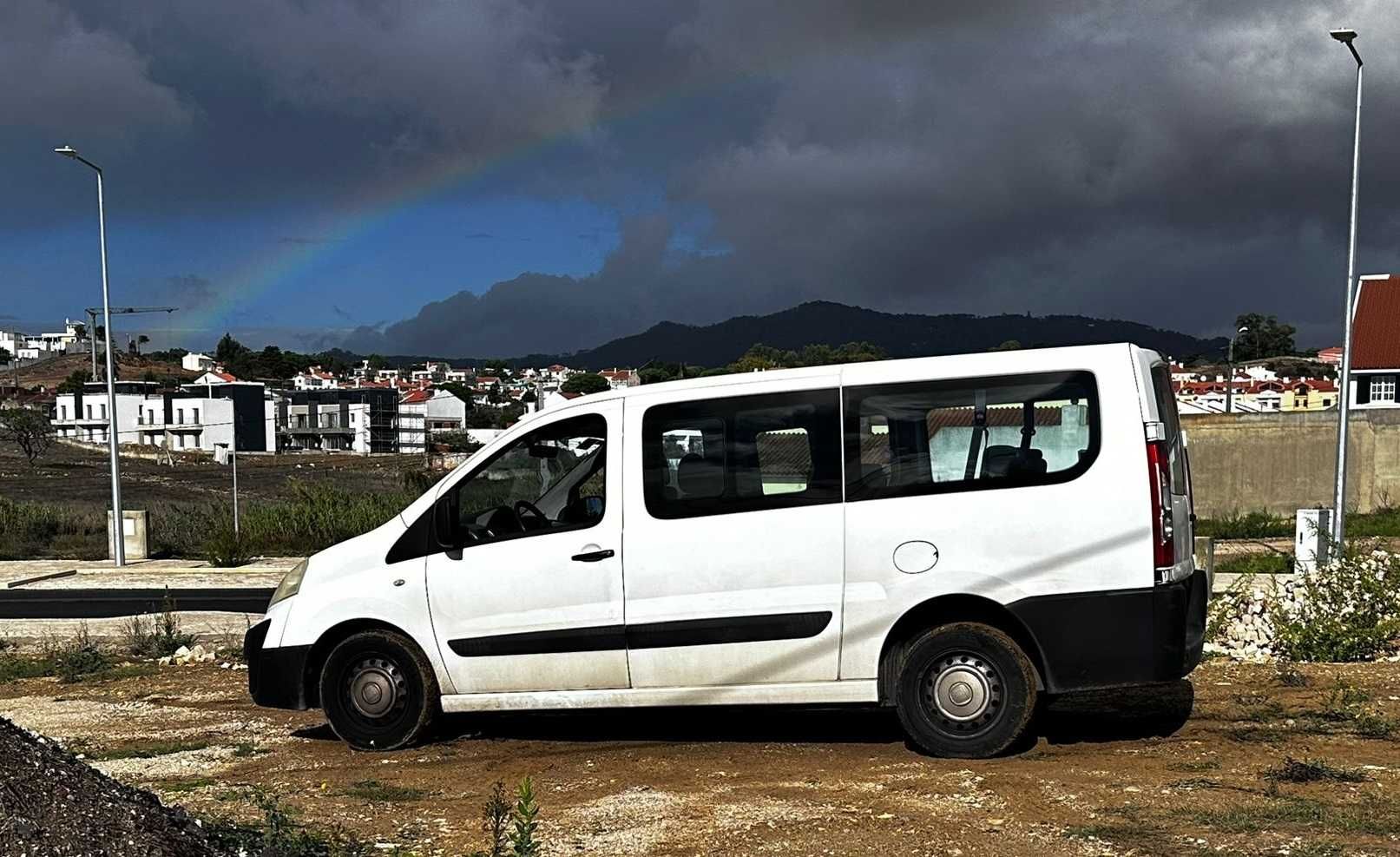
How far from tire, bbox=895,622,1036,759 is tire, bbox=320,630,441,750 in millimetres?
2889

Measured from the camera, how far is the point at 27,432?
8619cm

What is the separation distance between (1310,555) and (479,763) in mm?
13035

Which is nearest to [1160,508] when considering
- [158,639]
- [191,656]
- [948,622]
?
[948,622]

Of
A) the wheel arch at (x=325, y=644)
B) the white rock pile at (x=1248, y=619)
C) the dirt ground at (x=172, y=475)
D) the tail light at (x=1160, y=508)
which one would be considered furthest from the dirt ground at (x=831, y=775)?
the dirt ground at (x=172, y=475)

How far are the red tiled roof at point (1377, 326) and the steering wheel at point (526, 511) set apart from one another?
54.6 metres

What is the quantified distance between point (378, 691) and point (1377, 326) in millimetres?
57657

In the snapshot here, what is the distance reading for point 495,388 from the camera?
12800 cm

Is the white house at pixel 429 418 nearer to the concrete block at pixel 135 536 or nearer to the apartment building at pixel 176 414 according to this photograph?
the apartment building at pixel 176 414

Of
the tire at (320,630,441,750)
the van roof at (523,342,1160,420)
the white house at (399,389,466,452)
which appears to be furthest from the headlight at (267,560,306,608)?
the white house at (399,389,466,452)

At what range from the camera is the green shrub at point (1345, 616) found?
1012 cm

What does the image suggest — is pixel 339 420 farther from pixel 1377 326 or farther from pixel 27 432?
pixel 1377 326

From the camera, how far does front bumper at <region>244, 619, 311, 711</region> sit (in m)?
8.17

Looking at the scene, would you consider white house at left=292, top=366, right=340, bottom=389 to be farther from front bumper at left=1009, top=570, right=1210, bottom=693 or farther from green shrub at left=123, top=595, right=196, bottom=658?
front bumper at left=1009, top=570, right=1210, bottom=693

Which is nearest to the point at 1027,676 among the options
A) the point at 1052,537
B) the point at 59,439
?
the point at 1052,537
